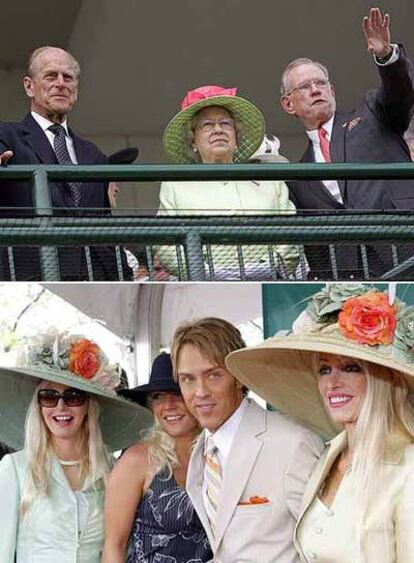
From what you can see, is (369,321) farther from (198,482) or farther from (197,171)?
(197,171)

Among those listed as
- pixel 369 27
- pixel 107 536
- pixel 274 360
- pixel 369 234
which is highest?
pixel 369 27

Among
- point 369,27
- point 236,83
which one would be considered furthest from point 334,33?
point 369,27

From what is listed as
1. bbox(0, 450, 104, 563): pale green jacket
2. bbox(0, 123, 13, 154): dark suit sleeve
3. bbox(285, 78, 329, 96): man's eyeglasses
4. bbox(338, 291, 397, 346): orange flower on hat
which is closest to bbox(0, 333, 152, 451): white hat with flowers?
bbox(0, 450, 104, 563): pale green jacket

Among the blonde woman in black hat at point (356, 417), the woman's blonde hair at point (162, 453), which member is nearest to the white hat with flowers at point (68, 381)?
the woman's blonde hair at point (162, 453)

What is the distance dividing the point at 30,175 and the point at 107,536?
130cm

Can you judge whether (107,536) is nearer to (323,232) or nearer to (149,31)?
(323,232)

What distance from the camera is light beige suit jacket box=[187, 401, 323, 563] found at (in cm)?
553

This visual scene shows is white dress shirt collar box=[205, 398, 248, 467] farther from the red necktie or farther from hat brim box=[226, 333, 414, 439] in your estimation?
the red necktie

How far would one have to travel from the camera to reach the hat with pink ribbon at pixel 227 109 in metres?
7.39

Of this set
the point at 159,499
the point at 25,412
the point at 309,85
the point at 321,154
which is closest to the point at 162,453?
the point at 159,499

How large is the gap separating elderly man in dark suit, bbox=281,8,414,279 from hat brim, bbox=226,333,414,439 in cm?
149

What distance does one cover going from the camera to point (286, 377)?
19.2 feet

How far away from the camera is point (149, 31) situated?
13625 mm

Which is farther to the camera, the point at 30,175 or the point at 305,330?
the point at 30,175
